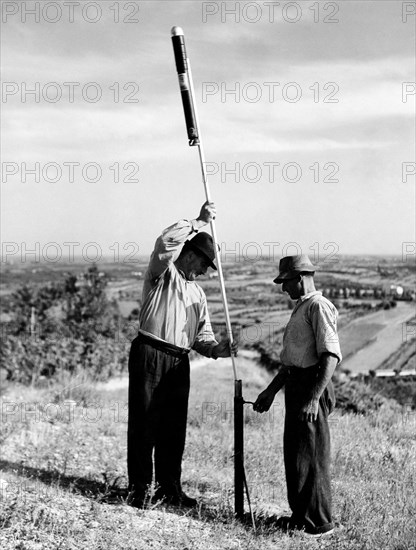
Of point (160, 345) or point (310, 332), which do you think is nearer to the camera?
point (310, 332)

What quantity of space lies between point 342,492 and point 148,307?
225 centimetres

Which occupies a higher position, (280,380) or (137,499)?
(280,380)

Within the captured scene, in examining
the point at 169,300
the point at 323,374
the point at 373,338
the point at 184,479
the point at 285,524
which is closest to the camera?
the point at 323,374

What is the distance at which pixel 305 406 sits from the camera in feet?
15.1

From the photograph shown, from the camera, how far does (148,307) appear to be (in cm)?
507

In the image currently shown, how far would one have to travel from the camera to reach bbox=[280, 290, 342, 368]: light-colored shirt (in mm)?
4547

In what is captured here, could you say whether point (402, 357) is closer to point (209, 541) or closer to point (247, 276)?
point (247, 276)

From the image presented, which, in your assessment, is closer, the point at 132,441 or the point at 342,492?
the point at 132,441

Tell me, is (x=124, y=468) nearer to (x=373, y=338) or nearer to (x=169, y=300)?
(x=169, y=300)

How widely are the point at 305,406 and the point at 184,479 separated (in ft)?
6.62

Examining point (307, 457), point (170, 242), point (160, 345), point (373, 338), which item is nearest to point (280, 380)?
point (307, 457)

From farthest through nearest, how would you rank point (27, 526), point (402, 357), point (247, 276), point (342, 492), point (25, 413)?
point (247, 276)
point (402, 357)
point (25, 413)
point (342, 492)
point (27, 526)

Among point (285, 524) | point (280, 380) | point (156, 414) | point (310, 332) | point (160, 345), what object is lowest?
point (285, 524)

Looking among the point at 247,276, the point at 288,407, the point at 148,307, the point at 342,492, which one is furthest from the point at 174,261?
the point at 247,276
